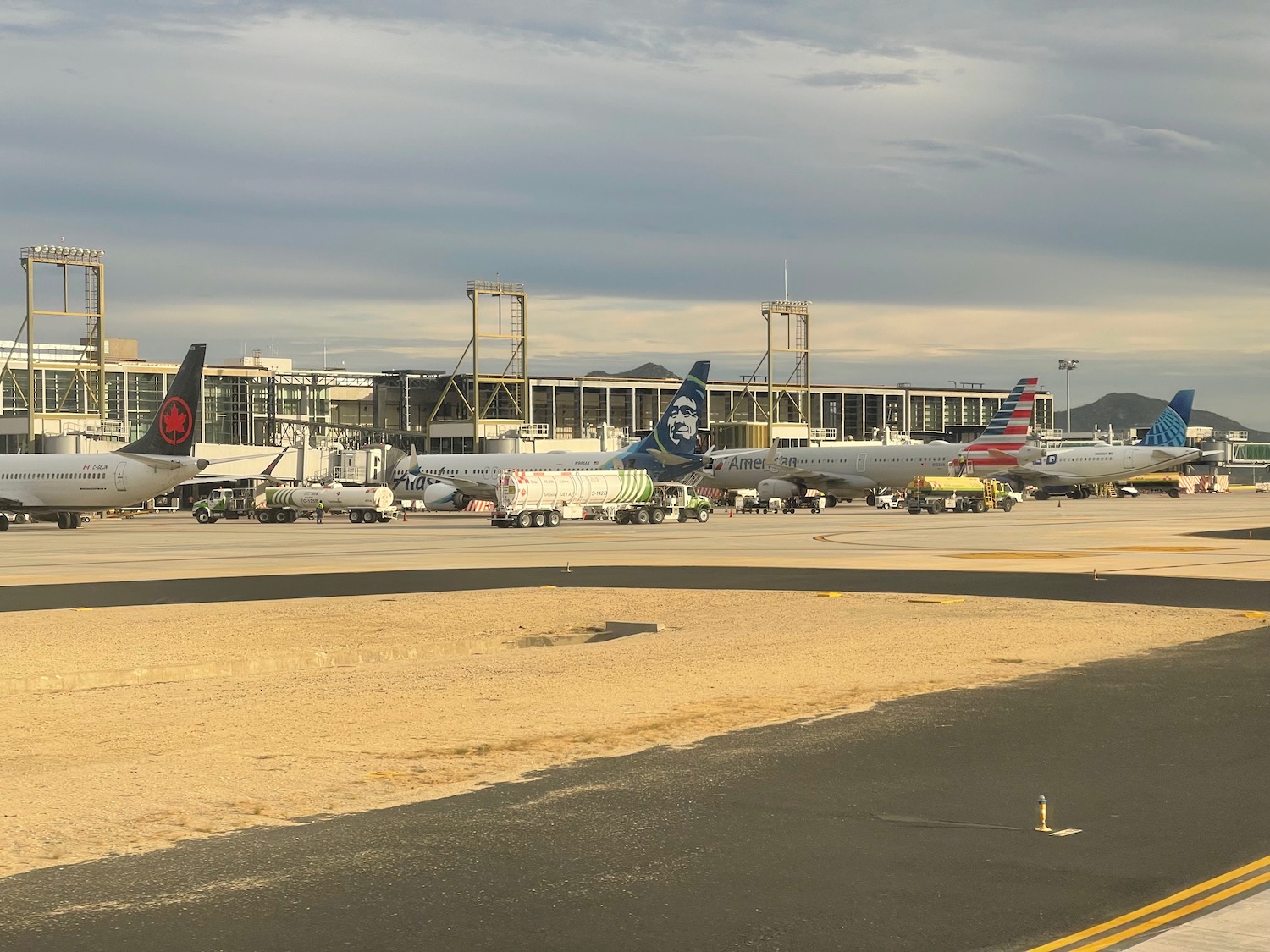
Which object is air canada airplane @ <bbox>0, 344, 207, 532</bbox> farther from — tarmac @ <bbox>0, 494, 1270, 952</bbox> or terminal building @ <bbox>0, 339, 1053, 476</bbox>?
terminal building @ <bbox>0, 339, 1053, 476</bbox>

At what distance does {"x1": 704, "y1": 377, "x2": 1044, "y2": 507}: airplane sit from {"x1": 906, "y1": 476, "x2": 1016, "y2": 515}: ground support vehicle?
27.7 ft

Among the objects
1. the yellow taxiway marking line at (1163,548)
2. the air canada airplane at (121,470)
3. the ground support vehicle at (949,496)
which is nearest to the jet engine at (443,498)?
the air canada airplane at (121,470)

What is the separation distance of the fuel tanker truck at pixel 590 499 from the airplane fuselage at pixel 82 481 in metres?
17.5

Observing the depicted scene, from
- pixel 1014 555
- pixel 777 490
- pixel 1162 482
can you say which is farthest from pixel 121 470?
pixel 1162 482

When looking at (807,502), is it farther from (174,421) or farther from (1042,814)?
(1042,814)

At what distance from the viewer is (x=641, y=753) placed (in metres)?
13.9

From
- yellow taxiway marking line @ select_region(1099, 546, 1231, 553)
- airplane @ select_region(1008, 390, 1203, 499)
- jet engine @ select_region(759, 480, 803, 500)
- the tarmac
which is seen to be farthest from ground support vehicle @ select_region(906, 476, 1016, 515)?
the tarmac

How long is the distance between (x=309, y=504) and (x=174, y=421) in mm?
18296

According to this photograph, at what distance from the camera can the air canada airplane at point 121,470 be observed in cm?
7612

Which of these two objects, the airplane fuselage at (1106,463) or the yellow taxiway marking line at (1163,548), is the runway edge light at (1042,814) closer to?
the yellow taxiway marking line at (1163,548)

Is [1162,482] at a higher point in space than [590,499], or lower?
lower

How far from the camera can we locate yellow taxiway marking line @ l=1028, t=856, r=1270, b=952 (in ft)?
26.1

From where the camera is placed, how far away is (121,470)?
249 ft

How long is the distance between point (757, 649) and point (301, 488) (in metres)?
76.7
